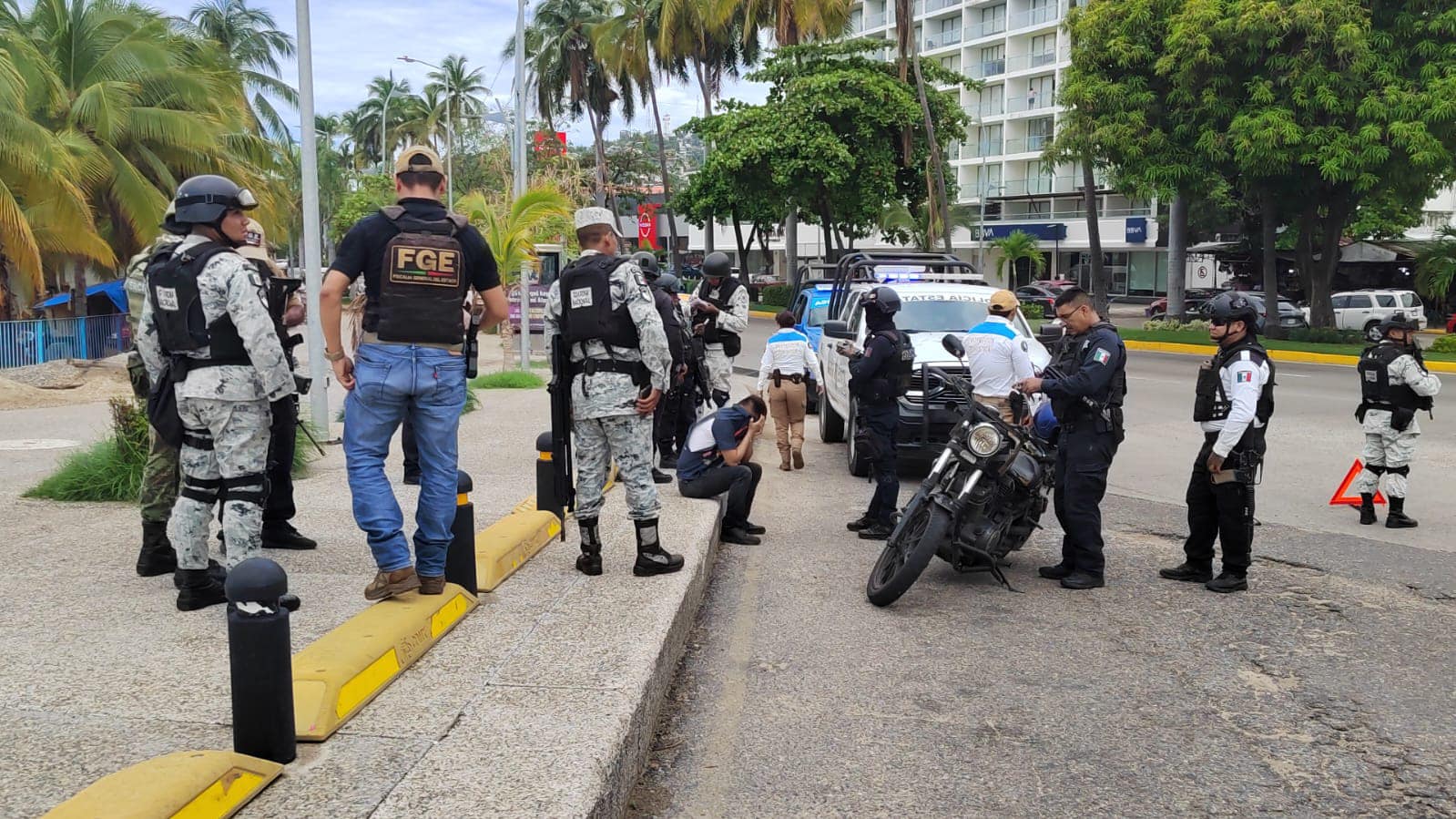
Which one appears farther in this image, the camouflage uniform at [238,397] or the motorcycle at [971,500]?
the motorcycle at [971,500]

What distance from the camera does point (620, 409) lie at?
5938 mm

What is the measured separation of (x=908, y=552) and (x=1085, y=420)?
1.35 metres

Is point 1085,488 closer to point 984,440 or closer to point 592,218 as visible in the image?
point 984,440

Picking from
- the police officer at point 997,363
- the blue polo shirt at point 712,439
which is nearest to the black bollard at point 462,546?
the blue polo shirt at point 712,439

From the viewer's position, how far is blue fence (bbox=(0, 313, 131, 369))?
19.4m

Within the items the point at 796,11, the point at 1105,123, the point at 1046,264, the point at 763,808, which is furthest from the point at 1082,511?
the point at 1046,264

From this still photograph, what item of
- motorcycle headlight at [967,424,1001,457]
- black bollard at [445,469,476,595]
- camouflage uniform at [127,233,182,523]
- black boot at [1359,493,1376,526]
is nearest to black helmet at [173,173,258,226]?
camouflage uniform at [127,233,182,523]

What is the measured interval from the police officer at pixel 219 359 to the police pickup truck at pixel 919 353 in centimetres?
513

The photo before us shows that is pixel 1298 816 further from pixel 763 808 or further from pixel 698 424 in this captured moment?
pixel 698 424

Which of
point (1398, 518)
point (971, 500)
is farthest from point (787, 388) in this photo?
point (1398, 518)

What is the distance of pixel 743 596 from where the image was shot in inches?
268

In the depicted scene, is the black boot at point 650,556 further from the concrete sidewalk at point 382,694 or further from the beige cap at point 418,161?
the beige cap at point 418,161

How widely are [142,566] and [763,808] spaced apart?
3632 millimetres

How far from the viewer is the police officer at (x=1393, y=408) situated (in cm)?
870
